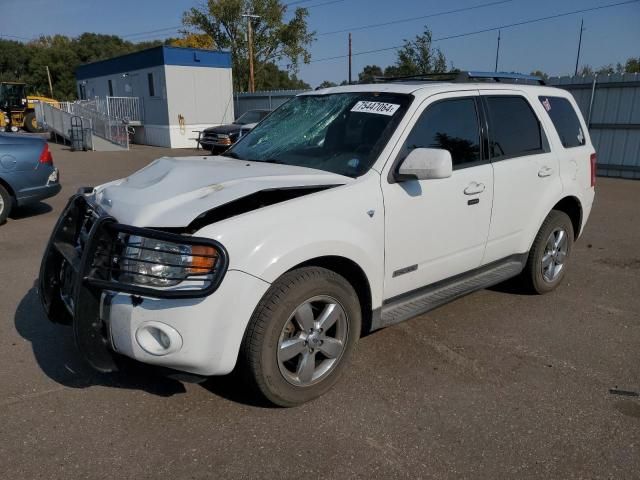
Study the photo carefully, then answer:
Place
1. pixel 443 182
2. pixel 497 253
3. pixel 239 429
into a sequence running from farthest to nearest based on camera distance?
pixel 497 253
pixel 443 182
pixel 239 429

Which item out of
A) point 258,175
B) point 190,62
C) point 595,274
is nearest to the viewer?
point 258,175

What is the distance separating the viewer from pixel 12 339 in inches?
156

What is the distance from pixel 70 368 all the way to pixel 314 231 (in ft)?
6.46

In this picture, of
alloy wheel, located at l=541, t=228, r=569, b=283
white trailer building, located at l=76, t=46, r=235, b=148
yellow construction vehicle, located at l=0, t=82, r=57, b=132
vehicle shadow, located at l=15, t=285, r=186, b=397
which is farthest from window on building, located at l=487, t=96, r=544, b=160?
yellow construction vehicle, located at l=0, t=82, r=57, b=132

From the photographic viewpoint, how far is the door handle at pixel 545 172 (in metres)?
4.46

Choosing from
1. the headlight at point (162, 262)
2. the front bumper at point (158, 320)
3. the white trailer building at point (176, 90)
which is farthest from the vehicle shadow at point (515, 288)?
the white trailer building at point (176, 90)

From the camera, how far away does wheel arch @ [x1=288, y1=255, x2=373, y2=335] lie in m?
3.05

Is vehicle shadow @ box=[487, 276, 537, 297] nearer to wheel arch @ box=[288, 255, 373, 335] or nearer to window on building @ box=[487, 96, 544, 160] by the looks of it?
window on building @ box=[487, 96, 544, 160]

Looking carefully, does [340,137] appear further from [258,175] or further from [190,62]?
[190,62]

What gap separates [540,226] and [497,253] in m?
0.67

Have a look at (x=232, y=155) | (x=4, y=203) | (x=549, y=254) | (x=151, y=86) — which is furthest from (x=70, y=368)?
(x=151, y=86)

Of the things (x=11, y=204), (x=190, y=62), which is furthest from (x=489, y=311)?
(x=190, y=62)

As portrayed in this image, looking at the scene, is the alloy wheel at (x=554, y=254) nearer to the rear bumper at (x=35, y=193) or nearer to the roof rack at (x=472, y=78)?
the roof rack at (x=472, y=78)

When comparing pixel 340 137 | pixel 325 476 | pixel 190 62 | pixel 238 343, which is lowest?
pixel 325 476
